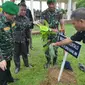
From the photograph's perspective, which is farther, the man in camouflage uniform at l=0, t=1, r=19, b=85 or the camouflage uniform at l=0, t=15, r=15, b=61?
the camouflage uniform at l=0, t=15, r=15, b=61

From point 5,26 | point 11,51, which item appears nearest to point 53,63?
point 11,51

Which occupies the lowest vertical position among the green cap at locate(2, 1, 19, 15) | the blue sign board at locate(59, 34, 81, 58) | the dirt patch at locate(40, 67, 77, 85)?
the dirt patch at locate(40, 67, 77, 85)

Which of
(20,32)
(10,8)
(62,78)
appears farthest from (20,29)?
(10,8)

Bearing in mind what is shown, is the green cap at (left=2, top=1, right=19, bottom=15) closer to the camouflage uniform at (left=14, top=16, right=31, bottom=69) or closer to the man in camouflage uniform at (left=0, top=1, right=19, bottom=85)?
the man in camouflage uniform at (left=0, top=1, right=19, bottom=85)

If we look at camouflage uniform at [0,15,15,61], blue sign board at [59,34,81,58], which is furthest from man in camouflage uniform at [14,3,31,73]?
blue sign board at [59,34,81,58]

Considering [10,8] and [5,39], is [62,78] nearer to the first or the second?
[5,39]

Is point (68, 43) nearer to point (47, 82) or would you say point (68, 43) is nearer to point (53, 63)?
point (47, 82)

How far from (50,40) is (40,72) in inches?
56.3

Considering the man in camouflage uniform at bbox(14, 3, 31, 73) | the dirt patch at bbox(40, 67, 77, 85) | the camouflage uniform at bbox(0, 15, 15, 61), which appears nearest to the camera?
the camouflage uniform at bbox(0, 15, 15, 61)

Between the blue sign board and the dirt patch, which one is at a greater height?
the blue sign board

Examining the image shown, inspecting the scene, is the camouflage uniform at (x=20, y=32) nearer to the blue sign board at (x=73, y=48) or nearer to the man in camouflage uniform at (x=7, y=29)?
the man in camouflage uniform at (x=7, y=29)

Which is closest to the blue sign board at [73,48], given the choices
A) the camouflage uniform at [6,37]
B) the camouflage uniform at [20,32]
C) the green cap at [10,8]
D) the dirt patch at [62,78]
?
the dirt patch at [62,78]

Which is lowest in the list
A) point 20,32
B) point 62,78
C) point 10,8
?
point 62,78

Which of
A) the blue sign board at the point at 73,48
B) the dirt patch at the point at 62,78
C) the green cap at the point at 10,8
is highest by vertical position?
the green cap at the point at 10,8
